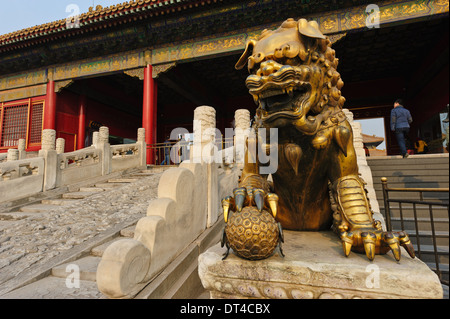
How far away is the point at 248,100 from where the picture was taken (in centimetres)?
1314

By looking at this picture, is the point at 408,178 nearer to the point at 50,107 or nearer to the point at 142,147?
the point at 142,147

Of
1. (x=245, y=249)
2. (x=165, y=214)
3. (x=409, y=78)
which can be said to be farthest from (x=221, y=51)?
(x=409, y=78)

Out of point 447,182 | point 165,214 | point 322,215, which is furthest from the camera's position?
point 165,214

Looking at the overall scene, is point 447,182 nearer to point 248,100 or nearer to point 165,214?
point 165,214

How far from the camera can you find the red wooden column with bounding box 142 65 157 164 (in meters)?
8.28

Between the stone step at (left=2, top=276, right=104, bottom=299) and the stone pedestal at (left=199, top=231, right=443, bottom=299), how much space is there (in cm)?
124

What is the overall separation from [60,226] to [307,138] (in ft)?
11.6

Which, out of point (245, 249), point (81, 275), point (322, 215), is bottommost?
point (81, 275)

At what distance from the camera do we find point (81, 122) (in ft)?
35.0

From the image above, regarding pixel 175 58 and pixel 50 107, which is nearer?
pixel 175 58

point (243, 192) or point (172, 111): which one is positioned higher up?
point (172, 111)

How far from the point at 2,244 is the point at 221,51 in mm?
6988

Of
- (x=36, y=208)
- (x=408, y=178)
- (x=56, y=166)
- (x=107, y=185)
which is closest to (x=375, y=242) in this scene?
(x=408, y=178)

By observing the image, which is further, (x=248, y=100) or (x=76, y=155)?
(x=248, y=100)
